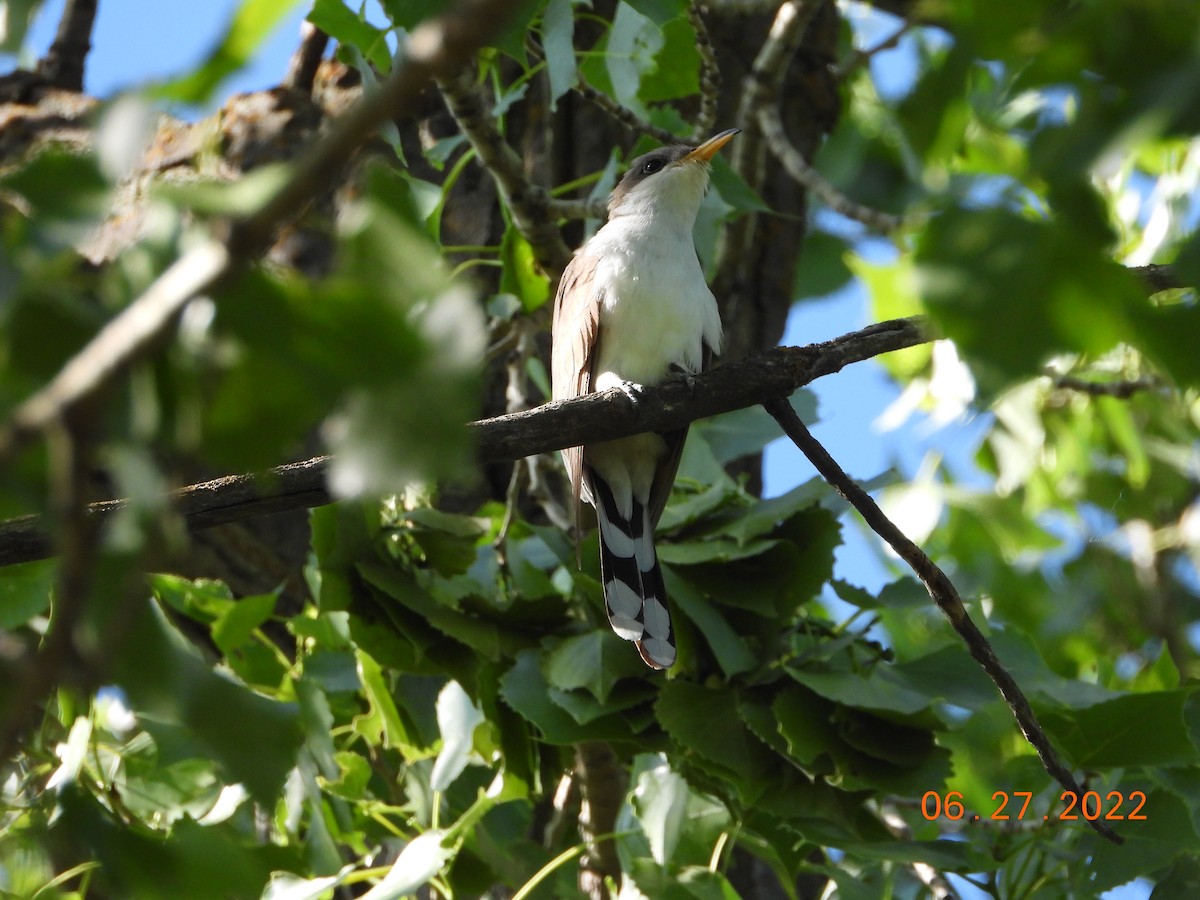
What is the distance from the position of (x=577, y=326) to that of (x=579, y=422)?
5.96 ft

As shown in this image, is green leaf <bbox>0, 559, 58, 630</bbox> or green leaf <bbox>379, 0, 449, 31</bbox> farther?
green leaf <bbox>0, 559, 58, 630</bbox>

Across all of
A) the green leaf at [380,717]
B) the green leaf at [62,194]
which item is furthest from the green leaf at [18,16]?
the green leaf at [380,717]

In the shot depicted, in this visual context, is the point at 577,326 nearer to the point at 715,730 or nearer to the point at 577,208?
the point at 577,208

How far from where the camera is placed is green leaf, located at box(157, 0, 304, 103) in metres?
1.07

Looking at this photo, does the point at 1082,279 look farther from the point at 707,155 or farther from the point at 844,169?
the point at 844,169

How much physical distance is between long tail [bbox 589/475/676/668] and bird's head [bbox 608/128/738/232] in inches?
44.4

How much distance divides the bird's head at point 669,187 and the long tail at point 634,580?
1.13 meters

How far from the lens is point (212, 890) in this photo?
4.83 feet

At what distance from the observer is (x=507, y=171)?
3598 millimetres

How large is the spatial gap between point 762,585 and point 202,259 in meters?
2.66

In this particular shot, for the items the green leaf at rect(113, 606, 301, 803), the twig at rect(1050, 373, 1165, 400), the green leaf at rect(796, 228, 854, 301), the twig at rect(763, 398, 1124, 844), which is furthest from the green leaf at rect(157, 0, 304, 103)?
the green leaf at rect(796, 228, 854, 301)

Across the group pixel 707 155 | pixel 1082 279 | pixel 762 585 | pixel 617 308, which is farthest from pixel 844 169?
pixel 1082 279

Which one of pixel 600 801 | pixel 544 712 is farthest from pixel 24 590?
pixel 600 801

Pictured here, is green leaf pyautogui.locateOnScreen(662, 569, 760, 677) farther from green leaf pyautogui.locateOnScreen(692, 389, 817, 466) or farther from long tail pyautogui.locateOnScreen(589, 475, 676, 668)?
green leaf pyautogui.locateOnScreen(692, 389, 817, 466)
